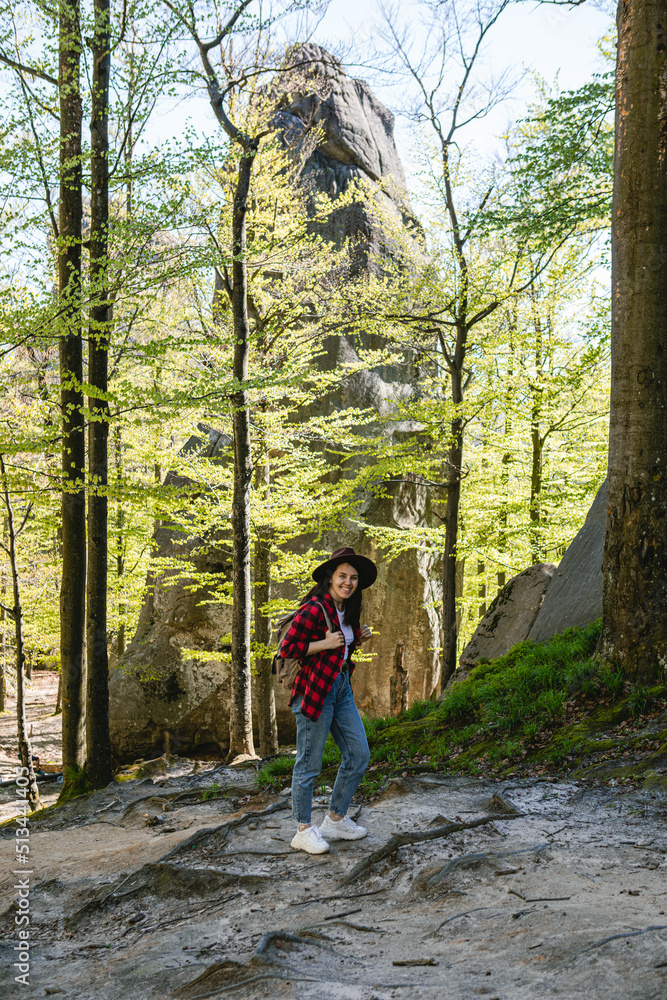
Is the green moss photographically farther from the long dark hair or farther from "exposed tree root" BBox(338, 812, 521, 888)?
the long dark hair

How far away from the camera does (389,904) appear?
10.9 ft

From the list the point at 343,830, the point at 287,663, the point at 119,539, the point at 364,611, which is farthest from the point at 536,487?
the point at 287,663

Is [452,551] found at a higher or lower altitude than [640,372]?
lower

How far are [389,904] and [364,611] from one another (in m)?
15.7

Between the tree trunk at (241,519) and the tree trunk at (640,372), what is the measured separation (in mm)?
5961

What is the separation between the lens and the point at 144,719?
1563 cm

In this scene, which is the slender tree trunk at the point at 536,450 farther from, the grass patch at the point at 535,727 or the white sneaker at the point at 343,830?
the white sneaker at the point at 343,830

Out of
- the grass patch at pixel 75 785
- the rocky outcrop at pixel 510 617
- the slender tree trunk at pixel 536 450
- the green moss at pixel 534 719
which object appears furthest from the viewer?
the slender tree trunk at pixel 536 450

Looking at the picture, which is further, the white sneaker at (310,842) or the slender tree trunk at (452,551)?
the slender tree trunk at (452,551)

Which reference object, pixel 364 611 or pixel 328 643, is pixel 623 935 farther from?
pixel 364 611

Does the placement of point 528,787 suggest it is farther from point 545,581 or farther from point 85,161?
point 85,161

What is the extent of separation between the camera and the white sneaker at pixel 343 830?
429 centimetres

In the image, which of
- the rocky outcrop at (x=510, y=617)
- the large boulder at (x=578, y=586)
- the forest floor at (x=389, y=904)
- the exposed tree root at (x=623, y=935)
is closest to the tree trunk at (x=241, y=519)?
the rocky outcrop at (x=510, y=617)

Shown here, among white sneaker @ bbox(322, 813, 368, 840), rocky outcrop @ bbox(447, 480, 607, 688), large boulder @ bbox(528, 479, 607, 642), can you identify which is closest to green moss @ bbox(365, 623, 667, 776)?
large boulder @ bbox(528, 479, 607, 642)
